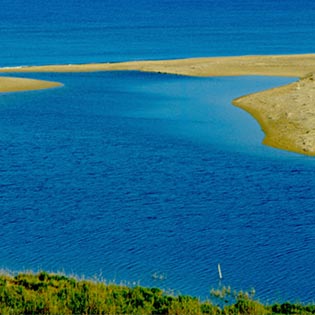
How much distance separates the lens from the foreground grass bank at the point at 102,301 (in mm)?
16969

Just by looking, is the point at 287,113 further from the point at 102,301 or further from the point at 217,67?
the point at 102,301

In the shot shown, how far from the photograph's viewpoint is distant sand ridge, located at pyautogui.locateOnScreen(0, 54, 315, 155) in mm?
38438

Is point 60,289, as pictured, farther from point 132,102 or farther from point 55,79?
point 55,79

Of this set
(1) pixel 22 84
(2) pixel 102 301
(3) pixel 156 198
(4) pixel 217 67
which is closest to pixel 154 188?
(3) pixel 156 198

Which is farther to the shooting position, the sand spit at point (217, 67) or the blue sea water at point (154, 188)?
the sand spit at point (217, 67)

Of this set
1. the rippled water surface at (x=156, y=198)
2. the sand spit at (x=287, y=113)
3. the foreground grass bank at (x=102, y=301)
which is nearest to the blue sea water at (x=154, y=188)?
the rippled water surface at (x=156, y=198)

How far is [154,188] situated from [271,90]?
75.6 ft

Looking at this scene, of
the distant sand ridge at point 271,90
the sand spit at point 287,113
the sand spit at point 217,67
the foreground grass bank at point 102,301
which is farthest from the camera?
the sand spit at point 217,67

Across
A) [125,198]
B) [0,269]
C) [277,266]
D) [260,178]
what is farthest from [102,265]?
[260,178]

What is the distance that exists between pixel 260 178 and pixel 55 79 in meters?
33.1

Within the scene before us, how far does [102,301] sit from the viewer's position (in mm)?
17281

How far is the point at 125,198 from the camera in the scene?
2778 cm

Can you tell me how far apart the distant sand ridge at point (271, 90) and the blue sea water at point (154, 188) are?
1.16 m

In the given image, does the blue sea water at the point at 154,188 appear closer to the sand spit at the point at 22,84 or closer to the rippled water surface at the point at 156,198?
the rippled water surface at the point at 156,198
